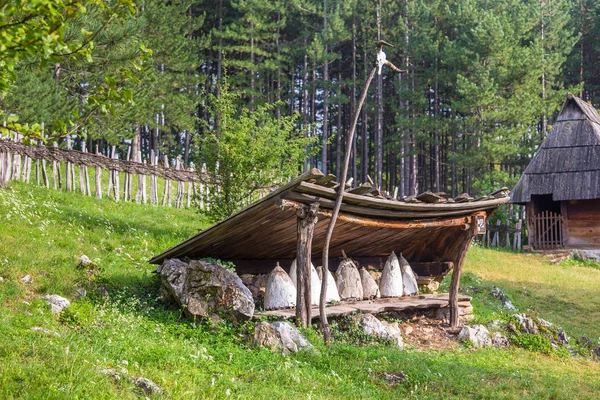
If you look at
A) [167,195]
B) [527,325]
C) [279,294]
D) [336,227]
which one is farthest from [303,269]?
[167,195]

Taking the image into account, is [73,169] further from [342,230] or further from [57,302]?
[342,230]

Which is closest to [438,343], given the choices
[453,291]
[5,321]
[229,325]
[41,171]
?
[453,291]

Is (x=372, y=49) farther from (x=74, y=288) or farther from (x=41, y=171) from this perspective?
(x=74, y=288)

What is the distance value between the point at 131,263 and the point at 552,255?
1896 cm

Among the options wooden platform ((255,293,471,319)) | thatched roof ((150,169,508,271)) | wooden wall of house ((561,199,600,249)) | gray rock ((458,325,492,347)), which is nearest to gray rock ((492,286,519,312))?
thatched roof ((150,169,508,271))

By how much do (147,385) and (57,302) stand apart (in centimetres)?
328

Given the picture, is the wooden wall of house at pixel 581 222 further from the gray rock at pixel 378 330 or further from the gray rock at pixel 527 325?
the gray rock at pixel 378 330

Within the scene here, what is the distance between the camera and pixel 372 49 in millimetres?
38781

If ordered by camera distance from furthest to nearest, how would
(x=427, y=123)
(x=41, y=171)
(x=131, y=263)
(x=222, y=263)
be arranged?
(x=427, y=123)
(x=41, y=171)
(x=131, y=263)
(x=222, y=263)

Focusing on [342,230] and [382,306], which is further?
[342,230]

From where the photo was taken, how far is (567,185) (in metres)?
25.1

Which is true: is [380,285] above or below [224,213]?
below

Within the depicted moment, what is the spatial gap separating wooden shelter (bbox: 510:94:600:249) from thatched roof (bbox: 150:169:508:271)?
14581 millimetres

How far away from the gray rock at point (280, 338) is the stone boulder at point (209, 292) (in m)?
0.55
